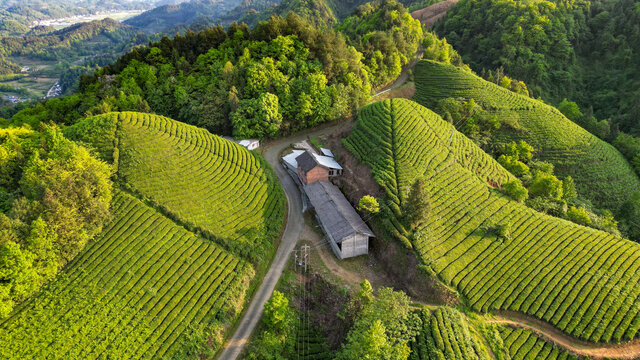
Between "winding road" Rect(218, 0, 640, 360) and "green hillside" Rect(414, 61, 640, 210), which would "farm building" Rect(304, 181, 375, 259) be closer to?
"winding road" Rect(218, 0, 640, 360)

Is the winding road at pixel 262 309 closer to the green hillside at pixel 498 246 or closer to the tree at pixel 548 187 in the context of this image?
the green hillside at pixel 498 246

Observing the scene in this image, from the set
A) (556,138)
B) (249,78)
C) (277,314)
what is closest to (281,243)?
(277,314)

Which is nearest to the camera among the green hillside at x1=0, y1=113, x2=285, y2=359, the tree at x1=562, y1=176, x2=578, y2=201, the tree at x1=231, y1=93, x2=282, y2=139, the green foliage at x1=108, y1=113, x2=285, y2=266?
the green hillside at x1=0, y1=113, x2=285, y2=359

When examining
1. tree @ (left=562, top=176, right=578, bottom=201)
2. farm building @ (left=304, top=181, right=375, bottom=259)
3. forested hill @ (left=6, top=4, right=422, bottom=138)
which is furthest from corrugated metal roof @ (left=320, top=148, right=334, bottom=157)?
tree @ (left=562, top=176, right=578, bottom=201)

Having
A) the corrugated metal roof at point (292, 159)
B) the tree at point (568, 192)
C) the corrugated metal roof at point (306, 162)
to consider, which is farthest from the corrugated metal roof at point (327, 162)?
the tree at point (568, 192)

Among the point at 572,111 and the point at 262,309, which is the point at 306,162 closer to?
the point at 262,309

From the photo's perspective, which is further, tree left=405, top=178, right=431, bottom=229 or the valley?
tree left=405, top=178, right=431, bottom=229

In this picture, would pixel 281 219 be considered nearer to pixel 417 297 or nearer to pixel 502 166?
pixel 417 297

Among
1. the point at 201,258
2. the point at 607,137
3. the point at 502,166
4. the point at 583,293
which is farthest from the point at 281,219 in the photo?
the point at 607,137
